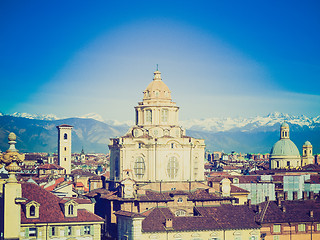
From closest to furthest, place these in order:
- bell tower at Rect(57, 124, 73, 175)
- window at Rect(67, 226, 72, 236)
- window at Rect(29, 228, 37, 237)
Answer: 1. window at Rect(29, 228, 37, 237)
2. window at Rect(67, 226, 72, 236)
3. bell tower at Rect(57, 124, 73, 175)

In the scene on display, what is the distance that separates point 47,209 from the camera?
69500 mm

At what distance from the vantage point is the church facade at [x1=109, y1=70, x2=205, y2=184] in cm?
9119

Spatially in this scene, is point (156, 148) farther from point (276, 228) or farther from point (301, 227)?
point (301, 227)

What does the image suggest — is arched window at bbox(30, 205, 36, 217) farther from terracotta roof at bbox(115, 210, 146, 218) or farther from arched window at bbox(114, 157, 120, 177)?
arched window at bbox(114, 157, 120, 177)

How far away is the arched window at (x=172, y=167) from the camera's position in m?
91.8

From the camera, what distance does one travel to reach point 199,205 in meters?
87.2

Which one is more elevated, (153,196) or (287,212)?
(153,196)

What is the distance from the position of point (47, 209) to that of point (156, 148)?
975 inches

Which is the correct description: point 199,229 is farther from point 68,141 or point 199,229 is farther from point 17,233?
point 68,141

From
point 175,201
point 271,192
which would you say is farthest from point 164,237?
point 271,192

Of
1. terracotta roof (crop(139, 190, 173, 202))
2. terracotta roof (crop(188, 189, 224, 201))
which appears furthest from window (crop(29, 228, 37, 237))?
terracotta roof (crop(188, 189, 224, 201))

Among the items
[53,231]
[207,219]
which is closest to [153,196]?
[207,219]

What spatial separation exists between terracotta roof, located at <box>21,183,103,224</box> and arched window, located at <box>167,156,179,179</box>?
71.1 ft

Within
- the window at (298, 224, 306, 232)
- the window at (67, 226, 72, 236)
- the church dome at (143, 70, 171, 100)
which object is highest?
the church dome at (143, 70, 171, 100)
